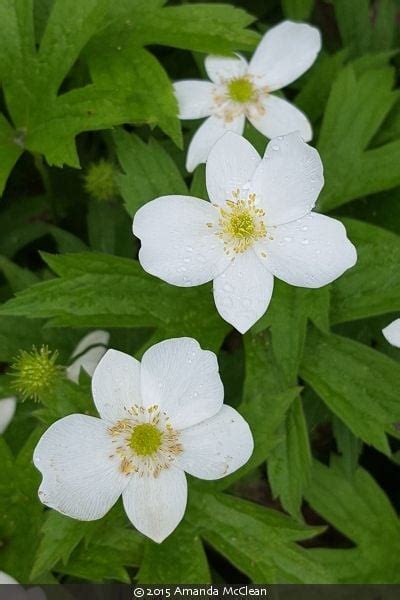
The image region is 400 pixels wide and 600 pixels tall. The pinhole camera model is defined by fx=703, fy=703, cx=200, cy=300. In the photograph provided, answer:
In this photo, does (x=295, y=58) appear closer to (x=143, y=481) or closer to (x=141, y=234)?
(x=141, y=234)

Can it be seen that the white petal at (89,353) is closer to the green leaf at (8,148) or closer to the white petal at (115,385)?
the white petal at (115,385)

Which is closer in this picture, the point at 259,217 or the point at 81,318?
the point at 259,217

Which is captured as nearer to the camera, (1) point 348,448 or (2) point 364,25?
(1) point 348,448

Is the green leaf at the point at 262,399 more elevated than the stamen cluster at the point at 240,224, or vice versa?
the stamen cluster at the point at 240,224

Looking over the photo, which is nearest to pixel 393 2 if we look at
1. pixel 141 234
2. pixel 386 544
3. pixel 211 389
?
pixel 141 234

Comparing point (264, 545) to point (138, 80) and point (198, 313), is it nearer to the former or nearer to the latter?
point (198, 313)

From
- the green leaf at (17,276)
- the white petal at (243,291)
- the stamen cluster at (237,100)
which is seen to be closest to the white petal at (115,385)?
the white petal at (243,291)

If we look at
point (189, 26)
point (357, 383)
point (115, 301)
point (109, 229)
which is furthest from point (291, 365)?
point (189, 26)
